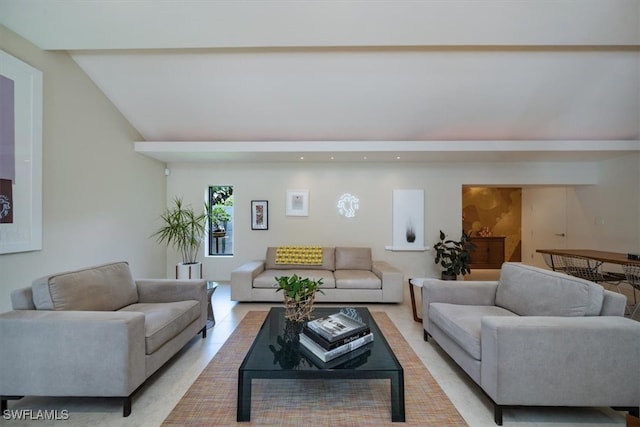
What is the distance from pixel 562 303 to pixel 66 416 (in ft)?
12.0

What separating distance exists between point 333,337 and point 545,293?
1.83 m

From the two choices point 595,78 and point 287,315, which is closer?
point 287,315

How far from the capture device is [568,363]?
1692 mm

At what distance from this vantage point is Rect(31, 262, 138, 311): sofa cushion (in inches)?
77.8

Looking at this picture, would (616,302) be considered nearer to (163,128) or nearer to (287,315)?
(287,315)

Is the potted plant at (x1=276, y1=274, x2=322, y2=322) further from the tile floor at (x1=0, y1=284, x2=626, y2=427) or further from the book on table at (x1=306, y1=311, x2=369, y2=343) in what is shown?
→ the tile floor at (x1=0, y1=284, x2=626, y2=427)

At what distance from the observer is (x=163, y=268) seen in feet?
17.8

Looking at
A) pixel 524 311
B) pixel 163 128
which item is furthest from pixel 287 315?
pixel 163 128

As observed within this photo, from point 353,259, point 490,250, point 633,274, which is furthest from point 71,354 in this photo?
point 490,250

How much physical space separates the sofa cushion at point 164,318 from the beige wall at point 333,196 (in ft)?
9.34

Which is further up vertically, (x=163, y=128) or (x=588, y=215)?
(x=163, y=128)

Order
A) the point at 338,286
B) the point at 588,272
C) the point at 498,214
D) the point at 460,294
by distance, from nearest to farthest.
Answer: the point at 460,294 < the point at 588,272 < the point at 338,286 < the point at 498,214

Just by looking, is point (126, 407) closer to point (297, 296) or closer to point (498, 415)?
point (297, 296)

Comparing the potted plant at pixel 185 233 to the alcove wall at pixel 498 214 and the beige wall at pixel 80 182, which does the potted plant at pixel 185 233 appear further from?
Answer: the alcove wall at pixel 498 214
